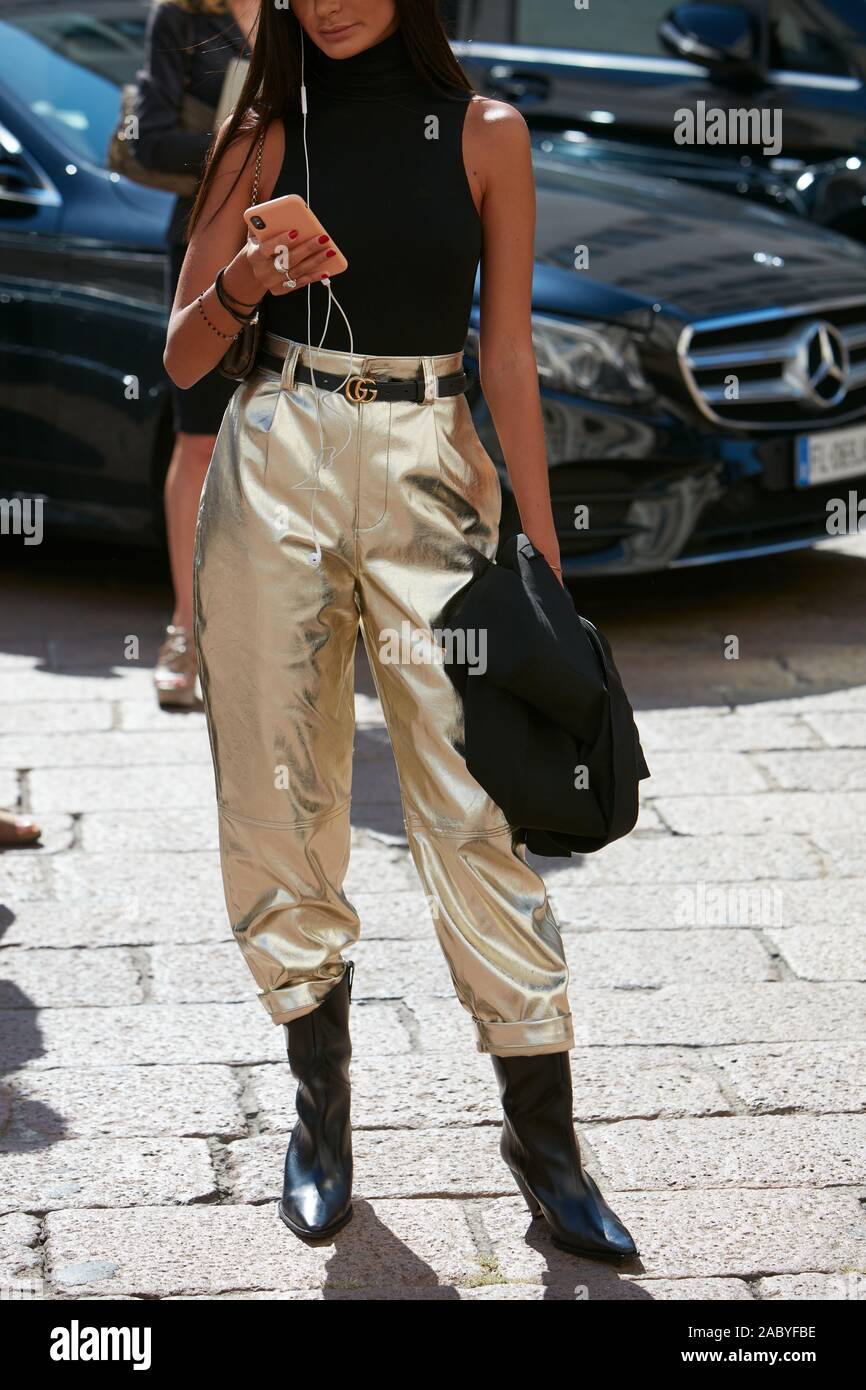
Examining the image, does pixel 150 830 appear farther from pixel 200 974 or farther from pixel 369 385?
pixel 369 385

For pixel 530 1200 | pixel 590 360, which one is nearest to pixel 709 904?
pixel 530 1200

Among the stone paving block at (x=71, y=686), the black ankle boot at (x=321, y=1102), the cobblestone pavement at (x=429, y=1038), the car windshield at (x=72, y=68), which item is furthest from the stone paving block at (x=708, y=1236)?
the car windshield at (x=72, y=68)

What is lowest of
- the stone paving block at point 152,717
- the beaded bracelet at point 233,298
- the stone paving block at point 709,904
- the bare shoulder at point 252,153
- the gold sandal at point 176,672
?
the stone paving block at point 709,904

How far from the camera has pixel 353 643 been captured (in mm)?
2787

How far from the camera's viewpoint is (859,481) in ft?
19.7

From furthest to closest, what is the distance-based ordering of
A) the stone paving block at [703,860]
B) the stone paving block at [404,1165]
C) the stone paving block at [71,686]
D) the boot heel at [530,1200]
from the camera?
the stone paving block at [71,686] → the stone paving block at [703,860] → the stone paving block at [404,1165] → the boot heel at [530,1200]

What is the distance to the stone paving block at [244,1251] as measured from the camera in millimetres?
2664

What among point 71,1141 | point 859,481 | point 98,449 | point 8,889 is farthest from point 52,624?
point 71,1141

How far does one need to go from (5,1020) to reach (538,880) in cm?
119

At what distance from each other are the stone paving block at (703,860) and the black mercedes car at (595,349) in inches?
55.4

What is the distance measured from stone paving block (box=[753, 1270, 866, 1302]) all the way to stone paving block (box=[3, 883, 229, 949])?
148 centimetres

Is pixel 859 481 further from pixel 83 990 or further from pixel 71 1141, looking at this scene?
pixel 71 1141

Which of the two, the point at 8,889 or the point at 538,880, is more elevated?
the point at 538,880

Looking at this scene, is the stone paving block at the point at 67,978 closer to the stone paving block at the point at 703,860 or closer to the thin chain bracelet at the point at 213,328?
the stone paving block at the point at 703,860
